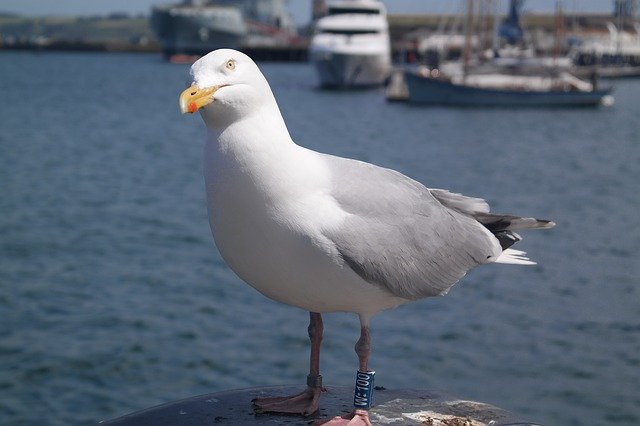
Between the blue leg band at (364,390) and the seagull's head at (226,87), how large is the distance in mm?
1038

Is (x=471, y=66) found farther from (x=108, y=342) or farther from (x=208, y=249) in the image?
(x=108, y=342)

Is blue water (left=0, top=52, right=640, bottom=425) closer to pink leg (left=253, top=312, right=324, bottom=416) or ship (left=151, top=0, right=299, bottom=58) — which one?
pink leg (left=253, top=312, right=324, bottom=416)

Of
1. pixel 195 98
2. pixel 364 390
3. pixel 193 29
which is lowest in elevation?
pixel 193 29

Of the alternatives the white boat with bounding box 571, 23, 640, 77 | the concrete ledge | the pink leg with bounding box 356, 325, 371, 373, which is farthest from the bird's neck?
the white boat with bounding box 571, 23, 640, 77

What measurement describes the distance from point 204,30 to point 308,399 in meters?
111

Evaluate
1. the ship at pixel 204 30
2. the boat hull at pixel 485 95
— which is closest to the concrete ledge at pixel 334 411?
the boat hull at pixel 485 95

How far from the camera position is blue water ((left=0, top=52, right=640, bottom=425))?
34.5ft

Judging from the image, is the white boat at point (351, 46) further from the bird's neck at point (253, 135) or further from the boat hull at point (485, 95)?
the bird's neck at point (253, 135)

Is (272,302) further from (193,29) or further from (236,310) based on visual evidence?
(193,29)

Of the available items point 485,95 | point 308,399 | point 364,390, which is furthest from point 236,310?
point 485,95

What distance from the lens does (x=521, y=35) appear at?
215ft

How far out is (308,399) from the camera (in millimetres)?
3895

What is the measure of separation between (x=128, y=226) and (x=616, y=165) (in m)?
17.0

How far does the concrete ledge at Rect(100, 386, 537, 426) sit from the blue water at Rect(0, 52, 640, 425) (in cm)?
593
